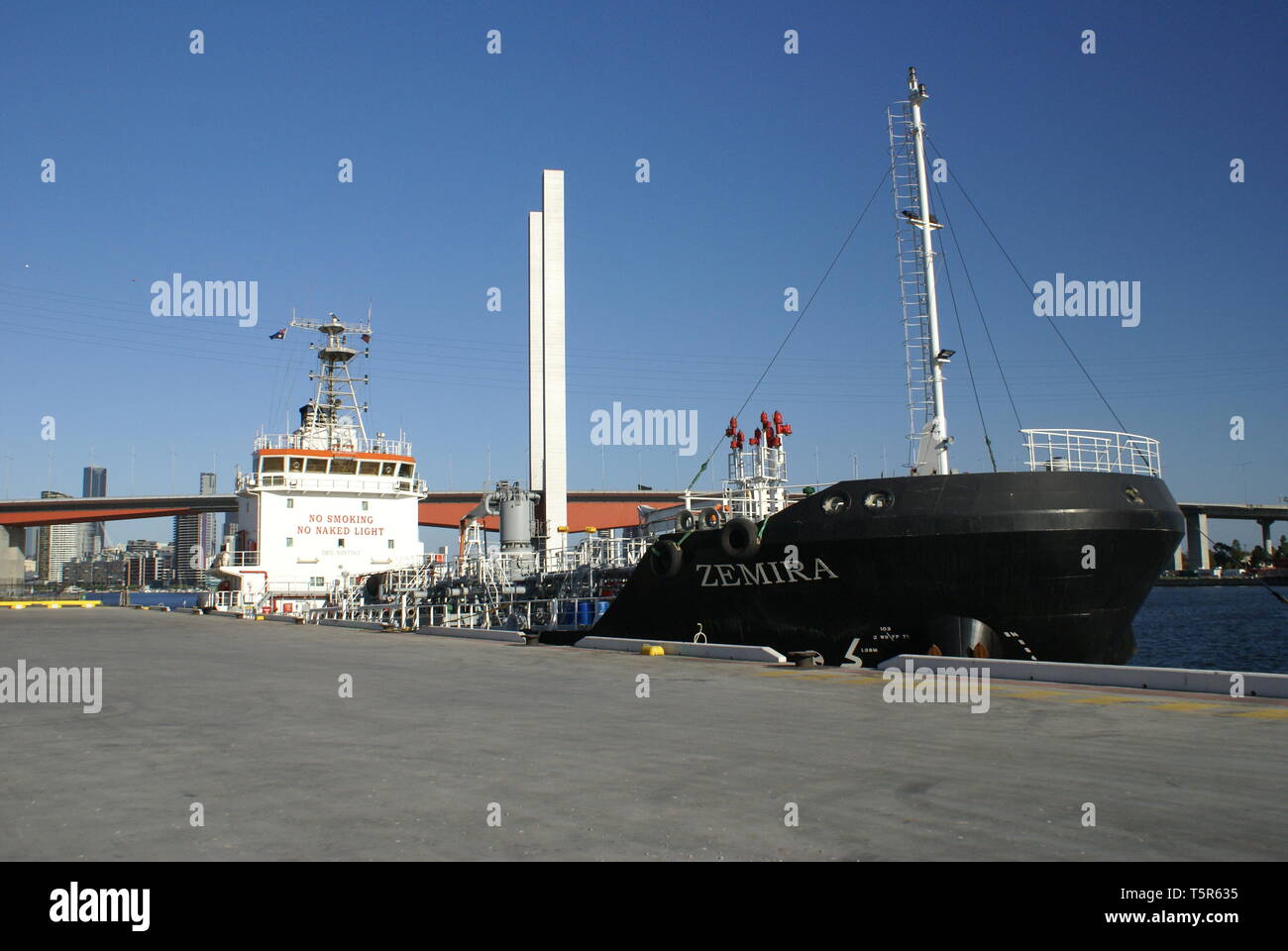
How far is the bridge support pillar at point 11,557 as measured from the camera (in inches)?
2923

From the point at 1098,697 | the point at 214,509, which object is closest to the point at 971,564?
the point at 1098,697

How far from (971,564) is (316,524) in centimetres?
3039

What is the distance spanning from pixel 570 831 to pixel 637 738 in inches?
129
